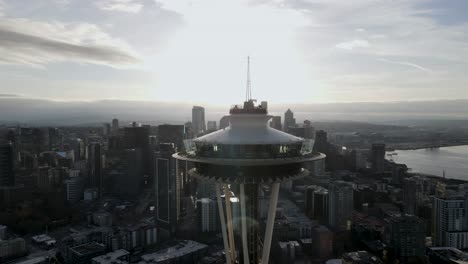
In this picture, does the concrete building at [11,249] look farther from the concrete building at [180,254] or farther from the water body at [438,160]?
the water body at [438,160]

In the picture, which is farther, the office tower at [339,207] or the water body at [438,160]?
the water body at [438,160]

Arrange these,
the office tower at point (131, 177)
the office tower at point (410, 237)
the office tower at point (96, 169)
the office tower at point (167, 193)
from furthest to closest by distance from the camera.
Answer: the office tower at point (96, 169) < the office tower at point (131, 177) < the office tower at point (167, 193) < the office tower at point (410, 237)

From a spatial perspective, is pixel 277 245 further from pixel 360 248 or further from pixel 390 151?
pixel 390 151

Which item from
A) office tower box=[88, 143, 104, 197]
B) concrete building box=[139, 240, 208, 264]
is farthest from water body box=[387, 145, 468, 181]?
office tower box=[88, 143, 104, 197]

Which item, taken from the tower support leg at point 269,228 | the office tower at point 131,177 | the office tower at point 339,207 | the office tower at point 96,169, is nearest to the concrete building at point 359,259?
the office tower at point 339,207

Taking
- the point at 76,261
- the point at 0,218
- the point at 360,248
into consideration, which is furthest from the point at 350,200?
the point at 0,218

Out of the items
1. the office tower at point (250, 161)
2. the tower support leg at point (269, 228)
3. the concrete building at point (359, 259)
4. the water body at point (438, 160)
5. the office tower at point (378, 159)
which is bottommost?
the water body at point (438, 160)

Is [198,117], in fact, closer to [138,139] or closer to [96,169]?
[138,139]
